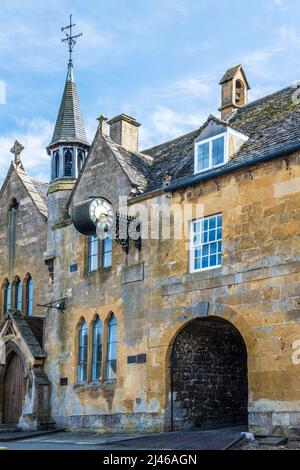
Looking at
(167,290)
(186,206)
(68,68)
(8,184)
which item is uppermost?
(68,68)

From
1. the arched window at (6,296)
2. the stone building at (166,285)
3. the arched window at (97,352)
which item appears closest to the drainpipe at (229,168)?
the stone building at (166,285)

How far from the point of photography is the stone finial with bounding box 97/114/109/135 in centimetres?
2905

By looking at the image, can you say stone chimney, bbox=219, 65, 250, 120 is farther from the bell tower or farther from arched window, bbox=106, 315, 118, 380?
arched window, bbox=106, 315, 118, 380

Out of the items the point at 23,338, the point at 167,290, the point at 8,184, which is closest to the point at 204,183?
the point at 167,290

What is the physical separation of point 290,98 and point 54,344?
39.5 feet

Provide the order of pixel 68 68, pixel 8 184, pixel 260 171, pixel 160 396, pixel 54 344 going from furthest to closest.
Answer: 1. pixel 8 184
2. pixel 68 68
3. pixel 54 344
4. pixel 160 396
5. pixel 260 171

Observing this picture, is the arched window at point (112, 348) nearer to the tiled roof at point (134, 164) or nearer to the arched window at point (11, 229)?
the tiled roof at point (134, 164)

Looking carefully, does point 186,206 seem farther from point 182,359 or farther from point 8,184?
point 8,184

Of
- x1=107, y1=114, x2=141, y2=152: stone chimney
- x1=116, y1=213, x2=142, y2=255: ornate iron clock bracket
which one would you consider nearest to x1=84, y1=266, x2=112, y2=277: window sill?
x1=116, y1=213, x2=142, y2=255: ornate iron clock bracket

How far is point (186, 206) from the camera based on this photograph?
971 inches

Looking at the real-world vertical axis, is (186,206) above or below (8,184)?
below

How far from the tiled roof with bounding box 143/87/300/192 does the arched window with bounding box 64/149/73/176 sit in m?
3.18

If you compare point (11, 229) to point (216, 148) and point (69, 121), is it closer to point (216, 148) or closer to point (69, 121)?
point (69, 121)

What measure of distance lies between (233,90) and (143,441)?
554 inches
